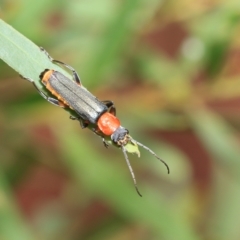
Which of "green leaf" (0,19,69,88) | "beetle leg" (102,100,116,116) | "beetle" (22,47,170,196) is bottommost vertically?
"green leaf" (0,19,69,88)

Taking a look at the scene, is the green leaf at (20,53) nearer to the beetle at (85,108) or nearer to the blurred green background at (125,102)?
the beetle at (85,108)

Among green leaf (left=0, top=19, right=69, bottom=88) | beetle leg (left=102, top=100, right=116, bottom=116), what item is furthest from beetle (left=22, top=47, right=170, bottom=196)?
green leaf (left=0, top=19, right=69, bottom=88)

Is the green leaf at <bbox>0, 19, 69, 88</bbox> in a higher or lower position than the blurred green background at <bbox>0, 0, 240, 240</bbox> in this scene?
lower

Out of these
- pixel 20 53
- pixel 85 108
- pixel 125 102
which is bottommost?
pixel 20 53

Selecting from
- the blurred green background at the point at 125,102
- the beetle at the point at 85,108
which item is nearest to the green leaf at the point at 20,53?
the beetle at the point at 85,108

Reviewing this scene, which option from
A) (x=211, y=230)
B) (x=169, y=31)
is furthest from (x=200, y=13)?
(x=169, y=31)

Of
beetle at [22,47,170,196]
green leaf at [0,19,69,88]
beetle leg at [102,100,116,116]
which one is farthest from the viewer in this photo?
beetle leg at [102,100,116,116]

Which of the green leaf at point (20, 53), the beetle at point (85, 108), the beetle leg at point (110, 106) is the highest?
the beetle leg at point (110, 106)

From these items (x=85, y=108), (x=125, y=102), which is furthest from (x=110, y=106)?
(x=125, y=102)

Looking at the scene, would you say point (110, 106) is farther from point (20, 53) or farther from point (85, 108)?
point (20, 53)

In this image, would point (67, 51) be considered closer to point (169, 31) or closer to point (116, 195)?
point (116, 195)

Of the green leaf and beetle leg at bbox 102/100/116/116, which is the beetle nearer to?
beetle leg at bbox 102/100/116/116
